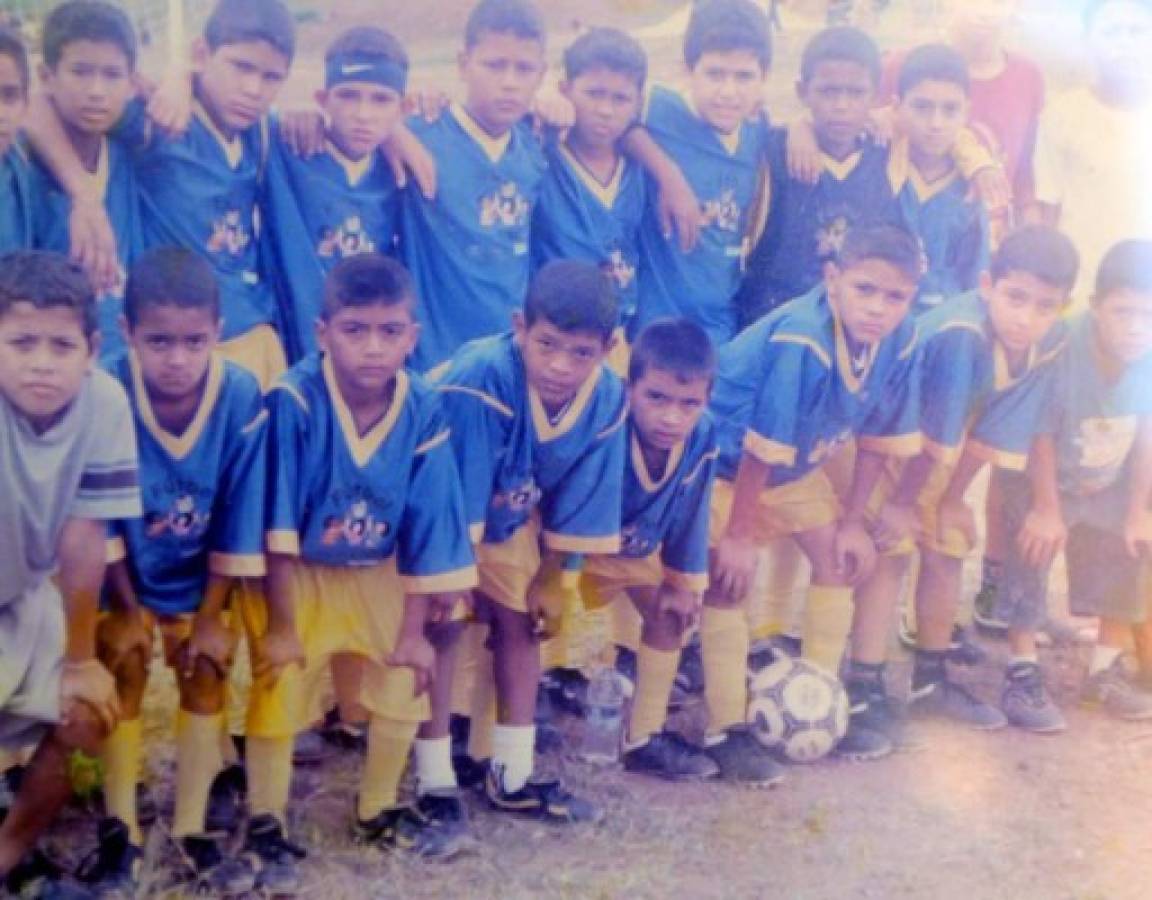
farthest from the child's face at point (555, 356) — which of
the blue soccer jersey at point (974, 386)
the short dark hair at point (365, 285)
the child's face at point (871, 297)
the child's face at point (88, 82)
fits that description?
the blue soccer jersey at point (974, 386)

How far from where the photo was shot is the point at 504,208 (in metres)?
4.11

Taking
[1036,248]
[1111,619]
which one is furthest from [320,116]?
[1111,619]

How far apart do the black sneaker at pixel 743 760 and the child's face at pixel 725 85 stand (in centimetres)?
157

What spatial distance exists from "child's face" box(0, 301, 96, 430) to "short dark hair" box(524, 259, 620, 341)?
3.35 ft

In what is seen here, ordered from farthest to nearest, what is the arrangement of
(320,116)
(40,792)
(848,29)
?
1. (848,29)
2. (320,116)
3. (40,792)

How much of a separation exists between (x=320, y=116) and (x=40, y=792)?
5.31 feet

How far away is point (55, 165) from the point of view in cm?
347

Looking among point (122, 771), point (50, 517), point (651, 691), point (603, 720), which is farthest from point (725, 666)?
point (50, 517)

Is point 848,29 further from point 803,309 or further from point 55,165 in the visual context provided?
point 55,165

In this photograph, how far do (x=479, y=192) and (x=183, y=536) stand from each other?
1151 mm

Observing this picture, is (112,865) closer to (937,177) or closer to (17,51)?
(17,51)

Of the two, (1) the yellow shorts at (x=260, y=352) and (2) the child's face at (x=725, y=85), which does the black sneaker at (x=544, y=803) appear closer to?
(1) the yellow shorts at (x=260, y=352)

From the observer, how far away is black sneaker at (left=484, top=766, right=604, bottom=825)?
387 cm

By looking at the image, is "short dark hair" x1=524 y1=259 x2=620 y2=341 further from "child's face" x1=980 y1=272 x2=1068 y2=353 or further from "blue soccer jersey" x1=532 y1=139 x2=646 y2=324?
"child's face" x1=980 y1=272 x2=1068 y2=353
